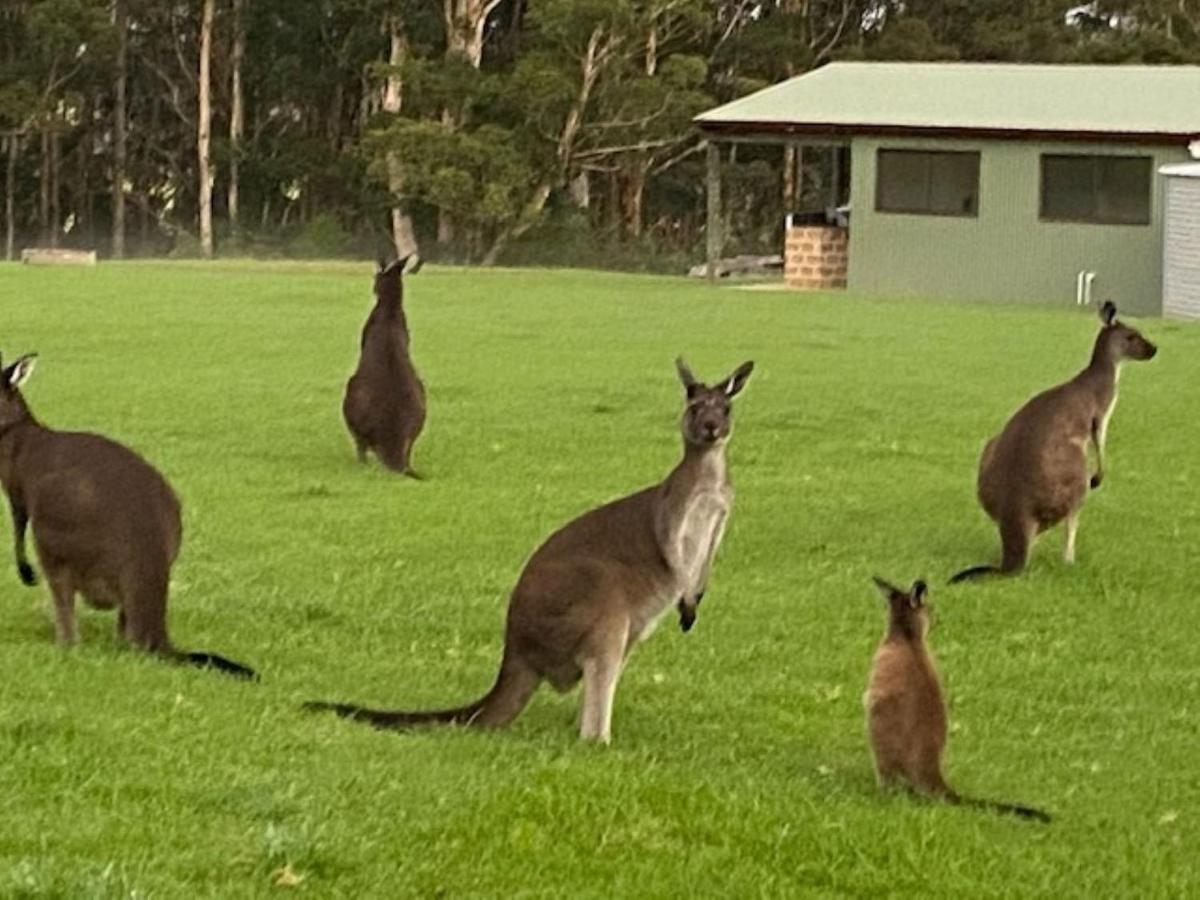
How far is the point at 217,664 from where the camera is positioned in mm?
7336

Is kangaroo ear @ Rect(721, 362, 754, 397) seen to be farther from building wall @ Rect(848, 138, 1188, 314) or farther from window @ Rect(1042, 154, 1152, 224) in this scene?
window @ Rect(1042, 154, 1152, 224)

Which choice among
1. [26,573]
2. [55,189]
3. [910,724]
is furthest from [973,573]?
[55,189]

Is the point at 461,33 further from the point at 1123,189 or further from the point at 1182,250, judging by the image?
the point at 1182,250

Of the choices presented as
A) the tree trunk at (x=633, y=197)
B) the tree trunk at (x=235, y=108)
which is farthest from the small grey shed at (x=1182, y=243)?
the tree trunk at (x=235, y=108)

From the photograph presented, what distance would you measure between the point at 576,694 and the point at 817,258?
26.7 m

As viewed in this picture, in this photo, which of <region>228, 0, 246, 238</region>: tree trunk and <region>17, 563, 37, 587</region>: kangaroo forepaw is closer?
<region>17, 563, 37, 587</region>: kangaroo forepaw

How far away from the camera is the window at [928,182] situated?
32750 mm

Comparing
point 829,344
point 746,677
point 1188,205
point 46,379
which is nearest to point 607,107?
point 1188,205

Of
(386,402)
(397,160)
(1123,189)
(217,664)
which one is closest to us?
(217,664)

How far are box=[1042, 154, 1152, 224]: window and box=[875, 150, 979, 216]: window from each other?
108cm

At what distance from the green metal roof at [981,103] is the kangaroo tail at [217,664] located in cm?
2537

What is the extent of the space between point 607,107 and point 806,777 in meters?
37.0

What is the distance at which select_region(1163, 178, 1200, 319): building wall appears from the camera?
29.4 m

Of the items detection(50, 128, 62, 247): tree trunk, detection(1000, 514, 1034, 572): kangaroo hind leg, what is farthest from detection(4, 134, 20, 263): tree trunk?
detection(1000, 514, 1034, 572): kangaroo hind leg
